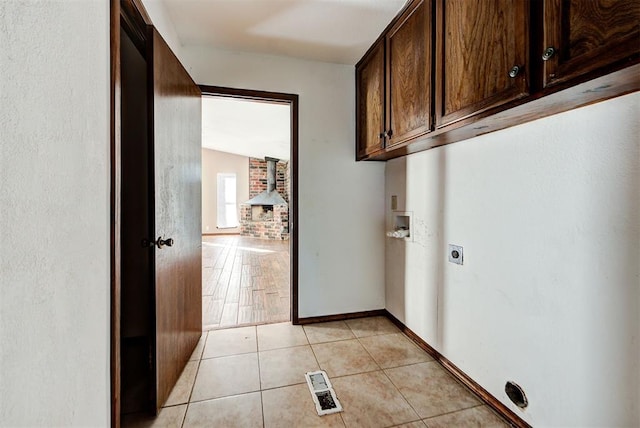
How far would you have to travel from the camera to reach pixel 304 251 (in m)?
2.38

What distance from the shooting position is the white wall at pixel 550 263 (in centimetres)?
95

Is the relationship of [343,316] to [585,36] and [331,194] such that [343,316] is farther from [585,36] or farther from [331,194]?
[585,36]

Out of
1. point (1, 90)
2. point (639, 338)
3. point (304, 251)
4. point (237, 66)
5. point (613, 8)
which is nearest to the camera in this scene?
point (1, 90)

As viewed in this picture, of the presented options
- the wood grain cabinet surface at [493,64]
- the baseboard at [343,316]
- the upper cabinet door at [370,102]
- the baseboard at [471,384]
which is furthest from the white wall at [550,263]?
the baseboard at [343,316]

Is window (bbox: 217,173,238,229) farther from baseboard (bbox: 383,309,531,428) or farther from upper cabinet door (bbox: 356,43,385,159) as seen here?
baseboard (bbox: 383,309,531,428)

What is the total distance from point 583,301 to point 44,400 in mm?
1715

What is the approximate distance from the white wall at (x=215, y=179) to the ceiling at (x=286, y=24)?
261 inches

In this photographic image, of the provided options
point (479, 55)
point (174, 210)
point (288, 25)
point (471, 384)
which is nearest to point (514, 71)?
point (479, 55)

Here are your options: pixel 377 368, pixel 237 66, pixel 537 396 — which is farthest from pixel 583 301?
pixel 237 66

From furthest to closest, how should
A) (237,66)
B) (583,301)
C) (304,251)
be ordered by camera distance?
(304,251) → (237,66) → (583,301)

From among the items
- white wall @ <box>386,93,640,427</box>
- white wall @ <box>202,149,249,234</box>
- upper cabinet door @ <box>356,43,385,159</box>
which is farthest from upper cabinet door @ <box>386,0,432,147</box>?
white wall @ <box>202,149,249,234</box>

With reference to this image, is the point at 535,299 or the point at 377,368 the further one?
the point at 377,368

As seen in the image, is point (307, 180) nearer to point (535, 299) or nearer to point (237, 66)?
point (237, 66)

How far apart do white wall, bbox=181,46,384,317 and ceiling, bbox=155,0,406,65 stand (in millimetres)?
193
